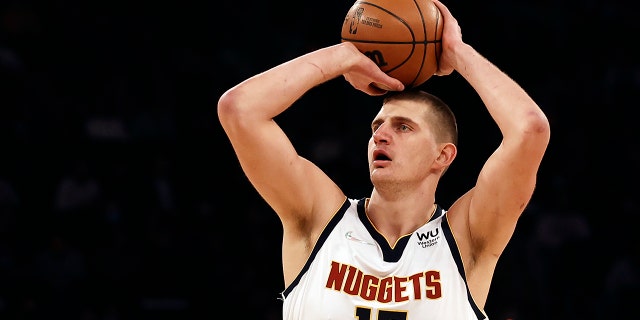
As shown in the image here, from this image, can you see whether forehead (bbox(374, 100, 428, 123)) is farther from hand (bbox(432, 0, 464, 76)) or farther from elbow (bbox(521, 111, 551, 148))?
elbow (bbox(521, 111, 551, 148))

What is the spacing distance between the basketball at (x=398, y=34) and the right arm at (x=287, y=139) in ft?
0.20

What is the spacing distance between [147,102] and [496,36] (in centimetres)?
416

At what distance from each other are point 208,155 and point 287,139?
5122 mm

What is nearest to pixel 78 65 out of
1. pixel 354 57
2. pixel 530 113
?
pixel 354 57

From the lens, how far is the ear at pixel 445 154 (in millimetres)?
4199

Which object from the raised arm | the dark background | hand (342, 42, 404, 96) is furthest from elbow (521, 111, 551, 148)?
the dark background

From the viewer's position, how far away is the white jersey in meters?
3.78

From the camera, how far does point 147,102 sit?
9.26m

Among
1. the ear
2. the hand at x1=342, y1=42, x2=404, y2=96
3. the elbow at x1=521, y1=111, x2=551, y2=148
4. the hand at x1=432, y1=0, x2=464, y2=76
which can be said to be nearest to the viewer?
the elbow at x1=521, y1=111, x2=551, y2=148

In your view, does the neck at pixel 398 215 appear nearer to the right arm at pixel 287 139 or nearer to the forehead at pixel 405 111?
the right arm at pixel 287 139

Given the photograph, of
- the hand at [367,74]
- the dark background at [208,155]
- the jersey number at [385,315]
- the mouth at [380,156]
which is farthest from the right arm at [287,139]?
the dark background at [208,155]

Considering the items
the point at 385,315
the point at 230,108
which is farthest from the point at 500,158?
the point at 230,108

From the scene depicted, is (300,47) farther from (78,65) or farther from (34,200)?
(34,200)

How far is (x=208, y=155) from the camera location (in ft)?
29.2
